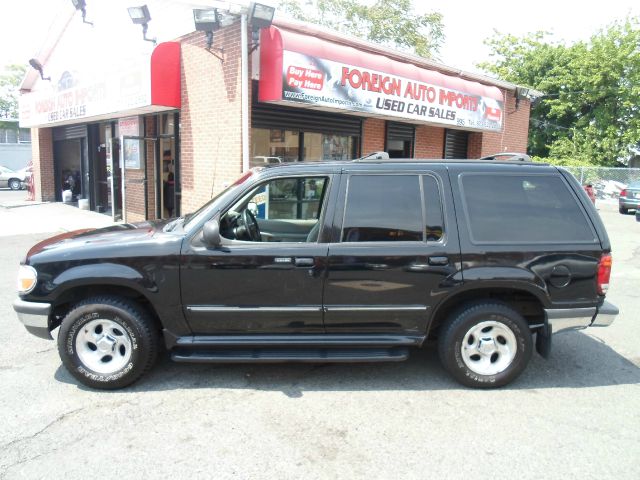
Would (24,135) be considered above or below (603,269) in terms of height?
above

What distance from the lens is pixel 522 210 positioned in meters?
3.97

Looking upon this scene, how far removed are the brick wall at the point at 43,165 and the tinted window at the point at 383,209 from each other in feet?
56.5

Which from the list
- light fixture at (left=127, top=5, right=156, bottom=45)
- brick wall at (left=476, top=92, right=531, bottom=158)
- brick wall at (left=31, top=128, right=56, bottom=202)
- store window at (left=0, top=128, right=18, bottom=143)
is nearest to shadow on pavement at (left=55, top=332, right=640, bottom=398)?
light fixture at (left=127, top=5, right=156, bottom=45)

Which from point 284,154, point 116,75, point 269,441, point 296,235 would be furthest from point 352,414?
point 116,75

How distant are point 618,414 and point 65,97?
14.0 meters

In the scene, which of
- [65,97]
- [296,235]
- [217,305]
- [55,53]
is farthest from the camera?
[55,53]

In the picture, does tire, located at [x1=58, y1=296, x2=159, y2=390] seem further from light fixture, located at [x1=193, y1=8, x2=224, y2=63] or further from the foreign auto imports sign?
light fixture, located at [x1=193, y1=8, x2=224, y2=63]

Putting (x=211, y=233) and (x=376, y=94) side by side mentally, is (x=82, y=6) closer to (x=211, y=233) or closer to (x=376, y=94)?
(x=376, y=94)

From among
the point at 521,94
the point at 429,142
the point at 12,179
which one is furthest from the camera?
the point at 12,179

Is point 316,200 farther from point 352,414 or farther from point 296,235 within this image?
point 352,414

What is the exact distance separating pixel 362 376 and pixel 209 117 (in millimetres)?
6946

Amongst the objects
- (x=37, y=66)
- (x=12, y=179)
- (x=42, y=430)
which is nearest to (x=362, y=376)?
(x=42, y=430)

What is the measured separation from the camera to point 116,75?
10695 mm

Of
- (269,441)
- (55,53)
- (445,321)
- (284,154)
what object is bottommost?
(269,441)
